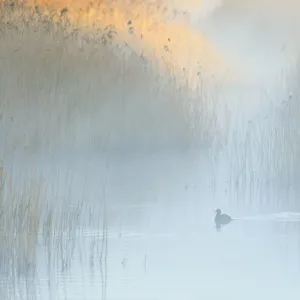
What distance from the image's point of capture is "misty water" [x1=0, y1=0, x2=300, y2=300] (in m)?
4.07

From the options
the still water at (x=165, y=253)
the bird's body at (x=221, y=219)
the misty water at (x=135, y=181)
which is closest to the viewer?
the still water at (x=165, y=253)

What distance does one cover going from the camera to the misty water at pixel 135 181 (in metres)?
4.07

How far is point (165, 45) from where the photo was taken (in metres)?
8.58

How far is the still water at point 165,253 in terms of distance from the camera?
390 cm

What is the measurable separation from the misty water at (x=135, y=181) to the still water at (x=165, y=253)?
10 millimetres

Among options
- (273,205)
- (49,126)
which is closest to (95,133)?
(49,126)

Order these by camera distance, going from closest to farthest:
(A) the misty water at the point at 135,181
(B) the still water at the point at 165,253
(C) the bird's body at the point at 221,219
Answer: (B) the still water at the point at 165,253, (A) the misty water at the point at 135,181, (C) the bird's body at the point at 221,219

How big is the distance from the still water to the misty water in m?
0.01

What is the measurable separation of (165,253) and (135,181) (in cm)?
287

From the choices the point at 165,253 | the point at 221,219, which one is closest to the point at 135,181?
the point at 221,219

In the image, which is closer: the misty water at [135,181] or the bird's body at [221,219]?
the misty water at [135,181]

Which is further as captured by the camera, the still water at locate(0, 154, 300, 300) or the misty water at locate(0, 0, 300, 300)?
the misty water at locate(0, 0, 300, 300)

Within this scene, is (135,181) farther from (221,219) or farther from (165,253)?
(165,253)

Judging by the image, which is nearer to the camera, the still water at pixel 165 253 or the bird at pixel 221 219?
the still water at pixel 165 253
